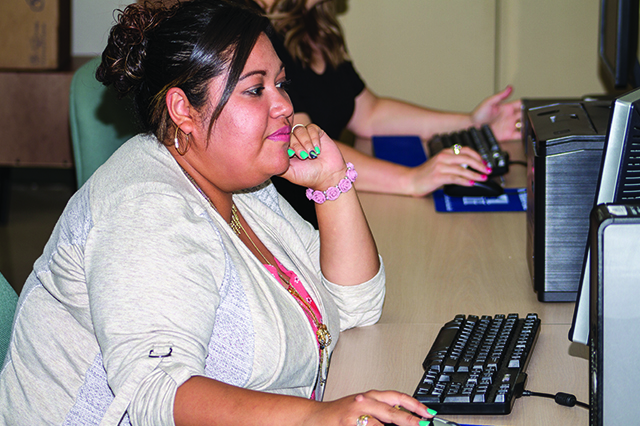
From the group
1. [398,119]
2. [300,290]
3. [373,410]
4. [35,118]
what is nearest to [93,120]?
[300,290]

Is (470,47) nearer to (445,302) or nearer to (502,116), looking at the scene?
(502,116)

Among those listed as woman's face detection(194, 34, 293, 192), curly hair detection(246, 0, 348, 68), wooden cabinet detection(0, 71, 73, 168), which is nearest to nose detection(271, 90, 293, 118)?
woman's face detection(194, 34, 293, 192)

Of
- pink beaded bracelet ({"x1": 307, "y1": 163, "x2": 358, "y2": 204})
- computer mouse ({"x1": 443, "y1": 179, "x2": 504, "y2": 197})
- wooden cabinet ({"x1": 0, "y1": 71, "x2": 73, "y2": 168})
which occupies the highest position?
pink beaded bracelet ({"x1": 307, "y1": 163, "x2": 358, "y2": 204})

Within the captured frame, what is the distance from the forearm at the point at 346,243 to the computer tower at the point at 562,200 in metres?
0.28

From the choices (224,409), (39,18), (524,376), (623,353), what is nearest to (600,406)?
(623,353)

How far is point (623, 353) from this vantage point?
690 mm

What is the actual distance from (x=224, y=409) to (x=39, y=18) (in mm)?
2874

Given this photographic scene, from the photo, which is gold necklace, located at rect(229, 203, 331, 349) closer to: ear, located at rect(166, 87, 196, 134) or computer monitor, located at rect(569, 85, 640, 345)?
ear, located at rect(166, 87, 196, 134)

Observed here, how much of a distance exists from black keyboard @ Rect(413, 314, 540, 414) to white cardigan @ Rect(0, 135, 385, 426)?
0.62 feet

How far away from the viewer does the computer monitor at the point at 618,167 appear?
0.83 metres

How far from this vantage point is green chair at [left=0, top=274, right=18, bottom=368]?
3.64 ft

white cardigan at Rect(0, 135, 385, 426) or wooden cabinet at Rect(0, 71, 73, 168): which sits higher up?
white cardigan at Rect(0, 135, 385, 426)

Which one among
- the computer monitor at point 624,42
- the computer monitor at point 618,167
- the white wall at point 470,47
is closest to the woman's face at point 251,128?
the computer monitor at point 618,167

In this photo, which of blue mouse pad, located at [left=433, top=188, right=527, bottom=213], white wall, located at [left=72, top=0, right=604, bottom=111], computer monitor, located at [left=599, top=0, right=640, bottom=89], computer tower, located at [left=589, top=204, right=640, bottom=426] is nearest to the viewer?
computer tower, located at [left=589, top=204, right=640, bottom=426]
